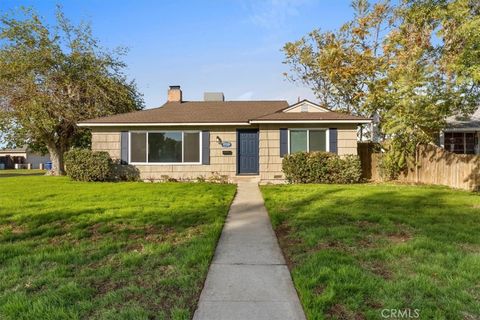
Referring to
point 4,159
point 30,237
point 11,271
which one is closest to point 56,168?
point 30,237

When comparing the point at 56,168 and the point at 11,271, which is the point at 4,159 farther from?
the point at 11,271

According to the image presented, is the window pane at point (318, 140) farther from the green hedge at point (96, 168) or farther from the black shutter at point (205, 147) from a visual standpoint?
the green hedge at point (96, 168)

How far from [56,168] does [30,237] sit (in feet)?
50.3

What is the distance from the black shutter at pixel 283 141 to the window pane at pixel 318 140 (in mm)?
1019

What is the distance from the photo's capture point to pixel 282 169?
1244 cm

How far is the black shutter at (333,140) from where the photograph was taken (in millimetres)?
12555

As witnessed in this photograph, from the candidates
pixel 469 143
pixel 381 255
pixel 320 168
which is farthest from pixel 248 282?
pixel 469 143

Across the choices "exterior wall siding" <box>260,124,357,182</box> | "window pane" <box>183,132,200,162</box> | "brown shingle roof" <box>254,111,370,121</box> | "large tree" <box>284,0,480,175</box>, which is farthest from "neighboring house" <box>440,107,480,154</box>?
"window pane" <box>183,132,200,162</box>

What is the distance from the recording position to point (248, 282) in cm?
331

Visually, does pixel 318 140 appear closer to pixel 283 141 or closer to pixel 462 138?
pixel 283 141

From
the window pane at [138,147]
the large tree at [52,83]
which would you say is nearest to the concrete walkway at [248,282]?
the window pane at [138,147]

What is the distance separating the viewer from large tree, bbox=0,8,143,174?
16219 mm

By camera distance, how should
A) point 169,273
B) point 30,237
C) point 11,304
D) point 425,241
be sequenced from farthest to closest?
point 30,237
point 425,241
point 169,273
point 11,304

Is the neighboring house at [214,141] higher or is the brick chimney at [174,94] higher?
the brick chimney at [174,94]
